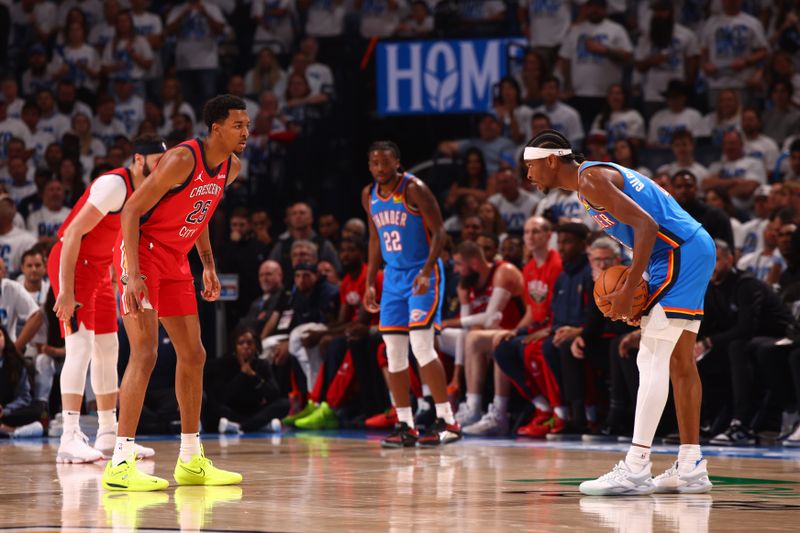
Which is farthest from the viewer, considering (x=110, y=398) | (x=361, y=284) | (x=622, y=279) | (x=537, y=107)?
(x=537, y=107)

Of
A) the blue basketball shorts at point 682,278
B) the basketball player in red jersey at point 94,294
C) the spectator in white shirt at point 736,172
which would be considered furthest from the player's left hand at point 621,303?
the spectator in white shirt at point 736,172

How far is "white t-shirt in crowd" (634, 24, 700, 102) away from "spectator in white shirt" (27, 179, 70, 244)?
6526 mm

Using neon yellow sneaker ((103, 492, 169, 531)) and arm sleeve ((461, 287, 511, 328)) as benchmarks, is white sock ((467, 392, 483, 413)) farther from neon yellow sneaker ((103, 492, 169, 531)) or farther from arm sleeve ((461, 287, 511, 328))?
neon yellow sneaker ((103, 492, 169, 531))

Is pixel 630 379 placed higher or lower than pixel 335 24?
lower

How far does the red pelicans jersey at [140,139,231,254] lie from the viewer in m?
6.41

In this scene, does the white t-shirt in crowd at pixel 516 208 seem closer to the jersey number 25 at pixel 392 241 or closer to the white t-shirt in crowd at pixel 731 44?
the white t-shirt in crowd at pixel 731 44

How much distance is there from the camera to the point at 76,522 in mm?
5137

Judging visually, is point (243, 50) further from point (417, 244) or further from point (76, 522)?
point (76, 522)

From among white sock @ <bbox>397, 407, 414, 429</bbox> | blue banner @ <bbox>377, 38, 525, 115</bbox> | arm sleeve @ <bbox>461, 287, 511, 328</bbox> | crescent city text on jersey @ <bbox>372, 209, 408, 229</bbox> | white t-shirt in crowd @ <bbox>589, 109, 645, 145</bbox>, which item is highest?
blue banner @ <bbox>377, 38, 525, 115</bbox>

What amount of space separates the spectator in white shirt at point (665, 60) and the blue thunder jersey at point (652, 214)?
796cm

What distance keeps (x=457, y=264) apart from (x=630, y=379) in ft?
6.86

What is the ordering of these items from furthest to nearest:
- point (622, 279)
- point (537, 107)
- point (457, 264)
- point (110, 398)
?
point (537, 107), point (457, 264), point (110, 398), point (622, 279)

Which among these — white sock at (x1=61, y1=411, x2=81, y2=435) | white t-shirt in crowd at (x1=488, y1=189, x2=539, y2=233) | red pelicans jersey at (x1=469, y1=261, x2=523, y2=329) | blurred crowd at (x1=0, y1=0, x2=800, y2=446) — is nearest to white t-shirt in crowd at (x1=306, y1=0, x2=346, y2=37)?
blurred crowd at (x1=0, y1=0, x2=800, y2=446)

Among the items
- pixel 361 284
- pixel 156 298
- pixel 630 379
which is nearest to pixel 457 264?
pixel 361 284
